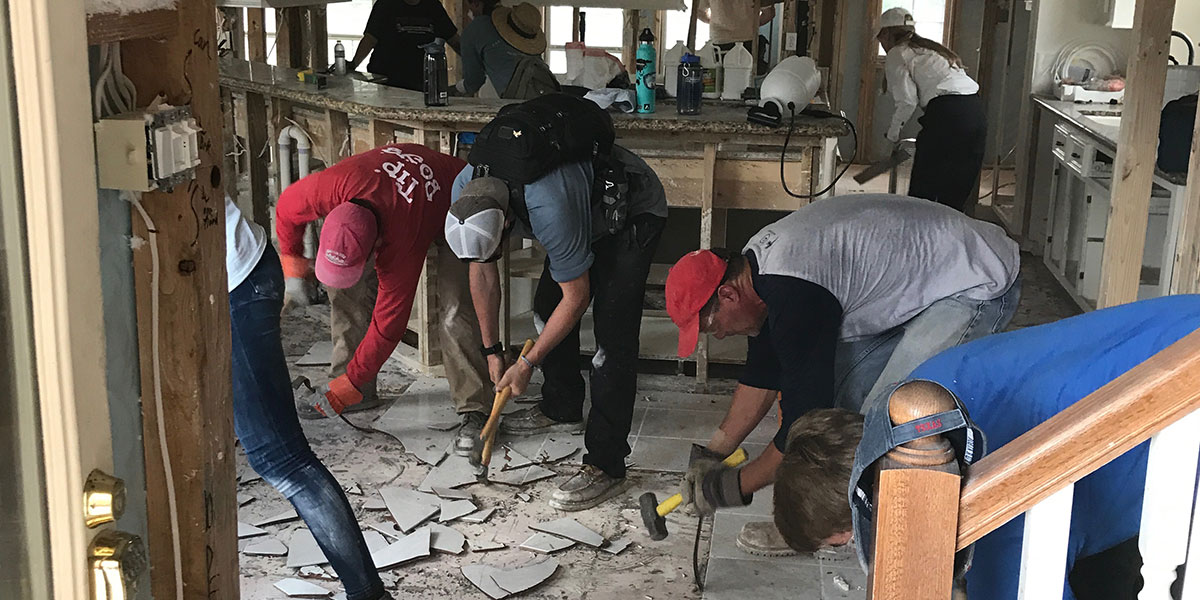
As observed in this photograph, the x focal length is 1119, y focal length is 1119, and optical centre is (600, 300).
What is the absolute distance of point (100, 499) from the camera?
50.0 inches

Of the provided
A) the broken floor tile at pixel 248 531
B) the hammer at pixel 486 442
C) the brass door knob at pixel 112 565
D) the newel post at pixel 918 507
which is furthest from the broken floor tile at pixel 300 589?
the newel post at pixel 918 507

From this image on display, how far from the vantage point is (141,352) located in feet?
5.18

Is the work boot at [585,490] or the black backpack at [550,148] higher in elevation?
the black backpack at [550,148]

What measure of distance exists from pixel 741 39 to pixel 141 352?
13.5 feet

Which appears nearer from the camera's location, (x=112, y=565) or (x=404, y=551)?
(x=112, y=565)

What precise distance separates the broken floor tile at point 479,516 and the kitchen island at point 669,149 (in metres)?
1.15

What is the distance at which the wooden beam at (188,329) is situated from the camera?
1521 millimetres

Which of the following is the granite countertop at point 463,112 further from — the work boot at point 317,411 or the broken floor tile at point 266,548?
the broken floor tile at point 266,548

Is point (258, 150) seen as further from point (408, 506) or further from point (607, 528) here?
point (607, 528)

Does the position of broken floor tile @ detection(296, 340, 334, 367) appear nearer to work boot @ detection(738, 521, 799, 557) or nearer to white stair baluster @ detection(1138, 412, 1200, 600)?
work boot @ detection(738, 521, 799, 557)

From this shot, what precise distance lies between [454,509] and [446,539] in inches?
6.8

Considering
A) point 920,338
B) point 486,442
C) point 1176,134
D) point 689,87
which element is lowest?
point 486,442

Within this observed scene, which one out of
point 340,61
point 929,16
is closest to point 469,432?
point 340,61

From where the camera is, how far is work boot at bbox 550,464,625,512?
11.4 ft
